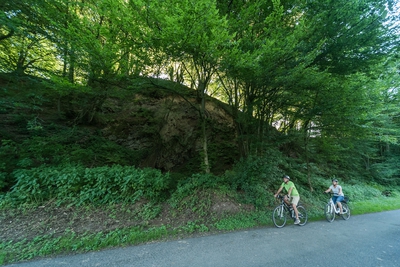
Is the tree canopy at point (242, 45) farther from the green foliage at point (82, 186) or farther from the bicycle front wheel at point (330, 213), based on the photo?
the bicycle front wheel at point (330, 213)

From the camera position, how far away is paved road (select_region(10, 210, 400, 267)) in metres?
3.19

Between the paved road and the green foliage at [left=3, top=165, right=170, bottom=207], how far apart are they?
6.60 ft

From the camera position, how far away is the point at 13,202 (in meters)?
4.62

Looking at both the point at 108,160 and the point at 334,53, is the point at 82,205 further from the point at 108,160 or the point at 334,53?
the point at 334,53

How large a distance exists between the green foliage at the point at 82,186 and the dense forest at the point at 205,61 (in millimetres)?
73

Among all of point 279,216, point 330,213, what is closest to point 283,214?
point 279,216

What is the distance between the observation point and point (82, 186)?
17.5 ft

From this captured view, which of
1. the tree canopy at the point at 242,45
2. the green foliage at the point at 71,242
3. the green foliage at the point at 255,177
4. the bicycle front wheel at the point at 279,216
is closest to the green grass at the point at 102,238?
the green foliage at the point at 71,242

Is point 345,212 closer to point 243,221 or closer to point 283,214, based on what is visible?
point 283,214

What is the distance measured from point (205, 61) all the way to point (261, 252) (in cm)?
540

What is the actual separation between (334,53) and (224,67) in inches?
148

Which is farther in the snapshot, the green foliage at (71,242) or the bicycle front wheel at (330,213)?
the bicycle front wheel at (330,213)

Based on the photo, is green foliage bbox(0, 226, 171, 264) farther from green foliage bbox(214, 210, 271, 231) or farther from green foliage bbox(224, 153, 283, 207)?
green foliage bbox(224, 153, 283, 207)

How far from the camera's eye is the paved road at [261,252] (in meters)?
3.19
